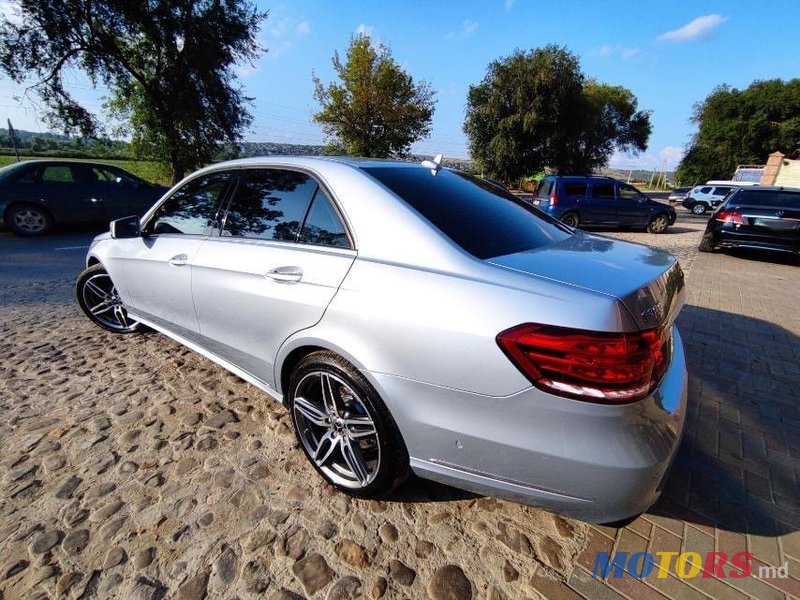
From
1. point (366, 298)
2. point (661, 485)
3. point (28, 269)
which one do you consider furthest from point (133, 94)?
point (661, 485)

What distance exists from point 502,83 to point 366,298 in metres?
30.6

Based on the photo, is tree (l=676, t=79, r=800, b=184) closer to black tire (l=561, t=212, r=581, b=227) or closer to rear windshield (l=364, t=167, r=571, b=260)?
black tire (l=561, t=212, r=581, b=227)

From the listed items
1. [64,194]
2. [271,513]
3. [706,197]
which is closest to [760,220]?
[271,513]

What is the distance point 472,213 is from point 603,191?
40.4 ft

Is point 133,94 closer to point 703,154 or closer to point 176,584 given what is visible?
point 176,584

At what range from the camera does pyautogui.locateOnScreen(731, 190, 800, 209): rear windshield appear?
7.86 metres

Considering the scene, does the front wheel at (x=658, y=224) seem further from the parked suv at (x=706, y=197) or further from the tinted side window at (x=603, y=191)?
the parked suv at (x=706, y=197)

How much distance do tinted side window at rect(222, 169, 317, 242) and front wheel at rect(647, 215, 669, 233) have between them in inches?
563

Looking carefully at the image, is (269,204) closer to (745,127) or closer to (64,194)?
(64,194)

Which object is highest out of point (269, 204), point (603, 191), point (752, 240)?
point (269, 204)

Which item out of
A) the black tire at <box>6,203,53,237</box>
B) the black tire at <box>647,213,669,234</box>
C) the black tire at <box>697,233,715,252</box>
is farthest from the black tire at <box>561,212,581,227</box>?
the black tire at <box>6,203,53,237</box>

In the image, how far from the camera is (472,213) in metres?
2.02

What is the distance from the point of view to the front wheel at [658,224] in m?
13.3

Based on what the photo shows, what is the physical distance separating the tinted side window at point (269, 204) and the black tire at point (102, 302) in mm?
1958
